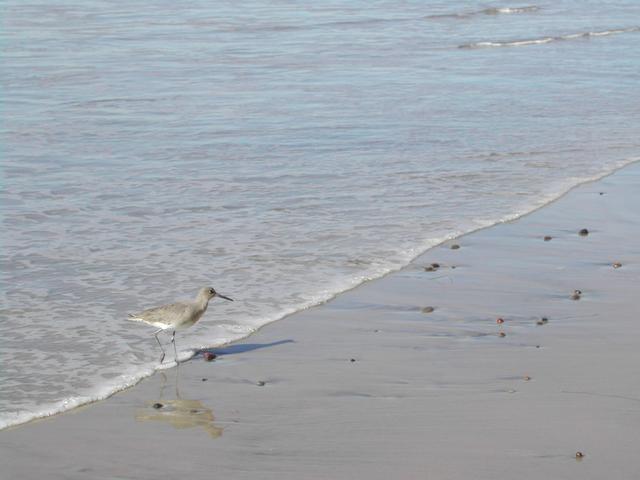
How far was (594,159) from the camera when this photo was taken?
13.9 meters

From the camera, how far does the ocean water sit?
28.9 ft

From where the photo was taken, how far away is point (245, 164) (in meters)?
13.7

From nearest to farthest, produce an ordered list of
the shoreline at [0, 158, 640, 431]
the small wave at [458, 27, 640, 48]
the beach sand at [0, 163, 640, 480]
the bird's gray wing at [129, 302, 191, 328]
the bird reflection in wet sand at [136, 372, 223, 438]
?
the beach sand at [0, 163, 640, 480] < the bird reflection in wet sand at [136, 372, 223, 438] < the shoreline at [0, 158, 640, 431] < the bird's gray wing at [129, 302, 191, 328] < the small wave at [458, 27, 640, 48]

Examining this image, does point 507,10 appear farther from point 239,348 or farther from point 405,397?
point 405,397

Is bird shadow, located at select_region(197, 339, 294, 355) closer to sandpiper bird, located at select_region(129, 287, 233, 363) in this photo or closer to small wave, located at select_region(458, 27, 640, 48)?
sandpiper bird, located at select_region(129, 287, 233, 363)

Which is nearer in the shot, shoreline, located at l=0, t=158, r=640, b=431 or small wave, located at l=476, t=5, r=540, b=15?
shoreline, located at l=0, t=158, r=640, b=431

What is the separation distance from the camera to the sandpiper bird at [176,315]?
306 inches

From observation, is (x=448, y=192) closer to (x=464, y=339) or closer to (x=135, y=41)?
(x=464, y=339)

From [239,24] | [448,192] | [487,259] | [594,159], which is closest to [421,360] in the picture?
[487,259]

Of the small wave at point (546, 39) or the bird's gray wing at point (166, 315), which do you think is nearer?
the bird's gray wing at point (166, 315)

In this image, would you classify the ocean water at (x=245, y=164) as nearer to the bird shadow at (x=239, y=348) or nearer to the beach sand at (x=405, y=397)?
the bird shadow at (x=239, y=348)

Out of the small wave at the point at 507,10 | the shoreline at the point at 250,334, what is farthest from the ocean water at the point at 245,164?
the small wave at the point at 507,10

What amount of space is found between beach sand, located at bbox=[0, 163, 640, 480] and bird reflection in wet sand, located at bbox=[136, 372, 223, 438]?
0.01m

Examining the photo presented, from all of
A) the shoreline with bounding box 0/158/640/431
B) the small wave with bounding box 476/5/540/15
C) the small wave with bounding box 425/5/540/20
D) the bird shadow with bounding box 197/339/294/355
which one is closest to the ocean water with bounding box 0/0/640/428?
the shoreline with bounding box 0/158/640/431
